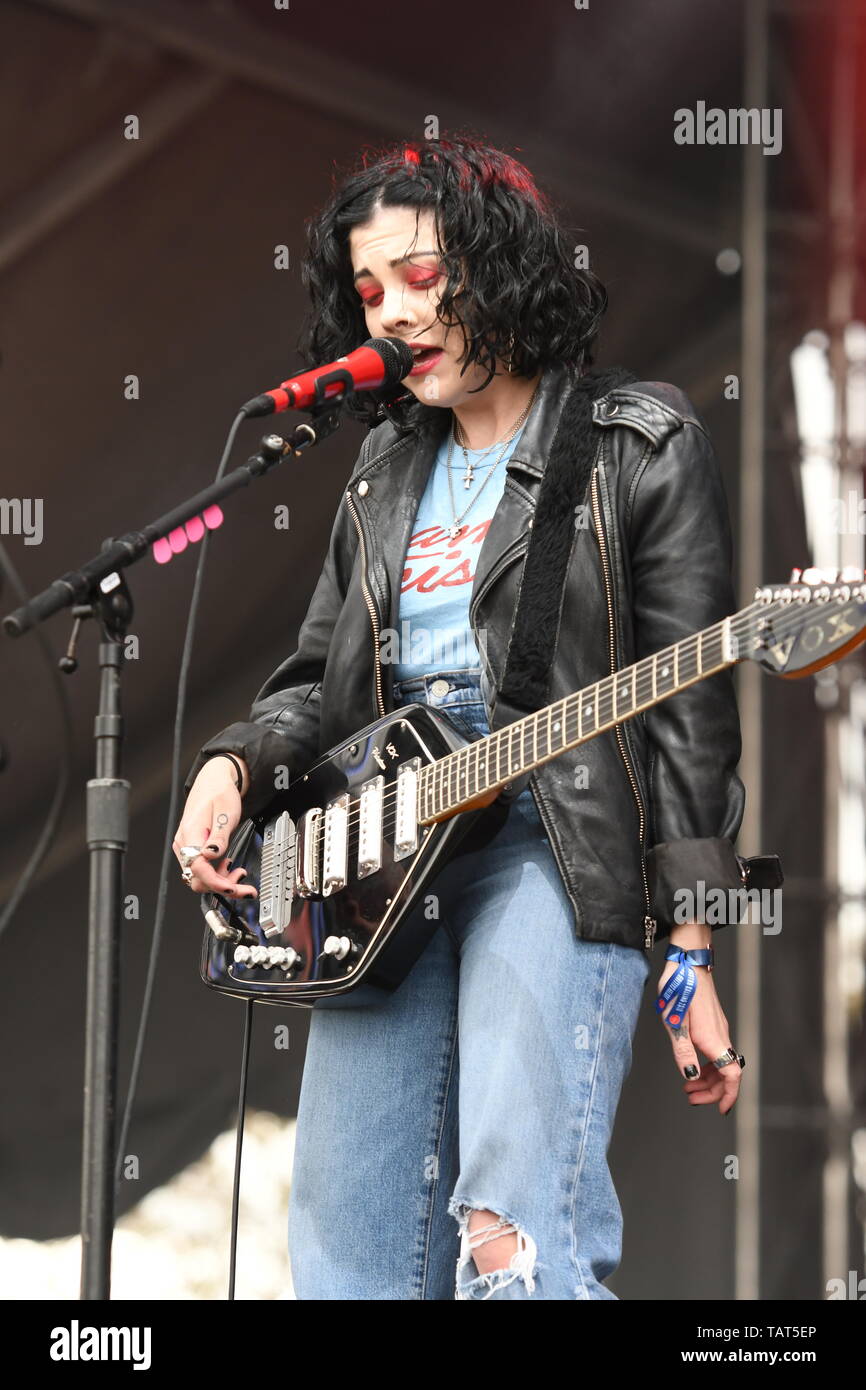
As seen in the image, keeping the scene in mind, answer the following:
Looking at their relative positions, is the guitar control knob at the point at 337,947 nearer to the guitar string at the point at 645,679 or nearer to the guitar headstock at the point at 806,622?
the guitar string at the point at 645,679

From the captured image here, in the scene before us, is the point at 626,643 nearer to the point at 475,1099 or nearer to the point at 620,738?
the point at 620,738

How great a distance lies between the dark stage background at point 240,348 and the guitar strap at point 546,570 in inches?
67.6

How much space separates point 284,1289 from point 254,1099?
40 centimetres

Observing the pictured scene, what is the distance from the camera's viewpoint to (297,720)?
2.40 metres

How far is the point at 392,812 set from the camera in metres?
2.06

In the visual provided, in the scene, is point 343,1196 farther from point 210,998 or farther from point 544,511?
point 210,998

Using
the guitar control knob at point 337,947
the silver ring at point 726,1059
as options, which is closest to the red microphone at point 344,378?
the guitar control knob at point 337,947

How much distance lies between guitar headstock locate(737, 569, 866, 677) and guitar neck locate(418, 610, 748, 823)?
0.03 metres

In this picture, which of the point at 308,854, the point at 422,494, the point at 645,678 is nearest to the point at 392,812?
the point at 308,854

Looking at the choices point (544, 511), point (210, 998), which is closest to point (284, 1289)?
point (210, 998)

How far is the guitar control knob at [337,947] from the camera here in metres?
2.04

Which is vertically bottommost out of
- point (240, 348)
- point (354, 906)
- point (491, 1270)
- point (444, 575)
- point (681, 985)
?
point (491, 1270)

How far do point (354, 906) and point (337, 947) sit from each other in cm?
5

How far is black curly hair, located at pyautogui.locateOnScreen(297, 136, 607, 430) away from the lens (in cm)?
221
